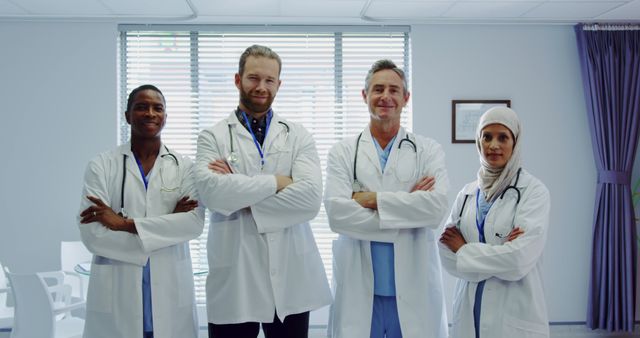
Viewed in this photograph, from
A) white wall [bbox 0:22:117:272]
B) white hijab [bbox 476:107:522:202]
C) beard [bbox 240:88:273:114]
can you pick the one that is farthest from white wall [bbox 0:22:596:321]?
beard [bbox 240:88:273:114]

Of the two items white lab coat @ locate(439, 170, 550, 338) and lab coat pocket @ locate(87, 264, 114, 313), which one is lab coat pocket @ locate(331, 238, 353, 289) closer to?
white lab coat @ locate(439, 170, 550, 338)

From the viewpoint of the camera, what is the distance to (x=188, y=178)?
222cm

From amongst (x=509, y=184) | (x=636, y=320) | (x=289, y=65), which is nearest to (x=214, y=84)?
(x=289, y=65)

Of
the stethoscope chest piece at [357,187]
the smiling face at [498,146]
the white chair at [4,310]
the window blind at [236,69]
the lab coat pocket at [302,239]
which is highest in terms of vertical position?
the window blind at [236,69]

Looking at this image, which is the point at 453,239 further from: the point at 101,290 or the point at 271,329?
the point at 101,290

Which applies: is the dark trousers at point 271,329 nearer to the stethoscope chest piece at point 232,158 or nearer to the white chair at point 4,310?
the stethoscope chest piece at point 232,158

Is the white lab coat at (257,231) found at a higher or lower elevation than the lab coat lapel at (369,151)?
lower

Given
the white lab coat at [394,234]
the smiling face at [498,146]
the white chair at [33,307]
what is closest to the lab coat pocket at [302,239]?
the white lab coat at [394,234]

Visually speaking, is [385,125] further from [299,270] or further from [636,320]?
[636,320]

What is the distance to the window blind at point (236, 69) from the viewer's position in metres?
4.31

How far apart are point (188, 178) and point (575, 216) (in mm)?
3479

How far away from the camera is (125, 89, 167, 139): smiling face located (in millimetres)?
2201

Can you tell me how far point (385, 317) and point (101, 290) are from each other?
1172mm

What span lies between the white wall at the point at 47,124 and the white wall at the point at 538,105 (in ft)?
8.67
